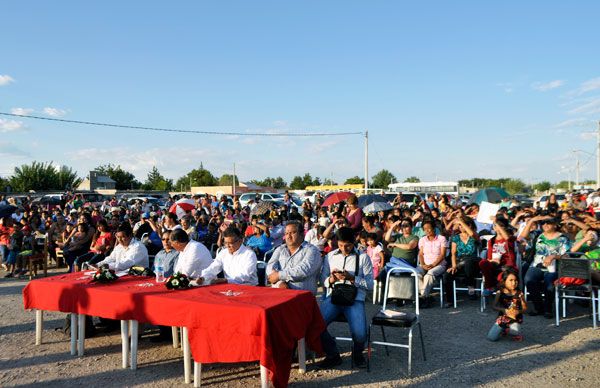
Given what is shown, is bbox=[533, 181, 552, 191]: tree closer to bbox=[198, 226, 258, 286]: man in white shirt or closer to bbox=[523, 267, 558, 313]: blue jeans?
bbox=[523, 267, 558, 313]: blue jeans

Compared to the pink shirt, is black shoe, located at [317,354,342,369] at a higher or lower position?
lower

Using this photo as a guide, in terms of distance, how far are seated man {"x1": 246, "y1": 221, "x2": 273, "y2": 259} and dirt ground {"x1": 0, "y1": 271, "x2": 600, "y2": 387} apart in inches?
140

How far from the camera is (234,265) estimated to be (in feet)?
19.1

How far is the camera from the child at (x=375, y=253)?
27.8 feet

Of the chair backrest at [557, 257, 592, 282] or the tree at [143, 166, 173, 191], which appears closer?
the chair backrest at [557, 257, 592, 282]

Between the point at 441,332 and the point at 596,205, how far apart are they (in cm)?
1510

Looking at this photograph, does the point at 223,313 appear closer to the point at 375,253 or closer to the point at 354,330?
the point at 354,330

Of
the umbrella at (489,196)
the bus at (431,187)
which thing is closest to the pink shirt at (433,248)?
the umbrella at (489,196)

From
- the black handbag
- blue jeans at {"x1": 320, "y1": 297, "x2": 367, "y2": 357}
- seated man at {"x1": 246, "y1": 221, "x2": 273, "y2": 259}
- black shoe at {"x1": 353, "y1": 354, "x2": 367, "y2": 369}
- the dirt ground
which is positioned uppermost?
seated man at {"x1": 246, "y1": 221, "x2": 273, "y2": 259}

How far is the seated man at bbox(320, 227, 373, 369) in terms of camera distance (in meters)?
5.12

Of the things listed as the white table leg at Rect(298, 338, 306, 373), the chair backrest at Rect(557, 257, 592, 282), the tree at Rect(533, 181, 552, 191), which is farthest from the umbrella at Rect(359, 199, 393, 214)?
the tree at Rect(533, 181, 552, 191)

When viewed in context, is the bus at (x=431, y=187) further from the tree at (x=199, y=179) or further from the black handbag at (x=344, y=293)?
the tree at (x=199, y=179)

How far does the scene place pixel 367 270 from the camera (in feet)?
17.7

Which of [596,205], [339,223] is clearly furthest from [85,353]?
[596,205]
